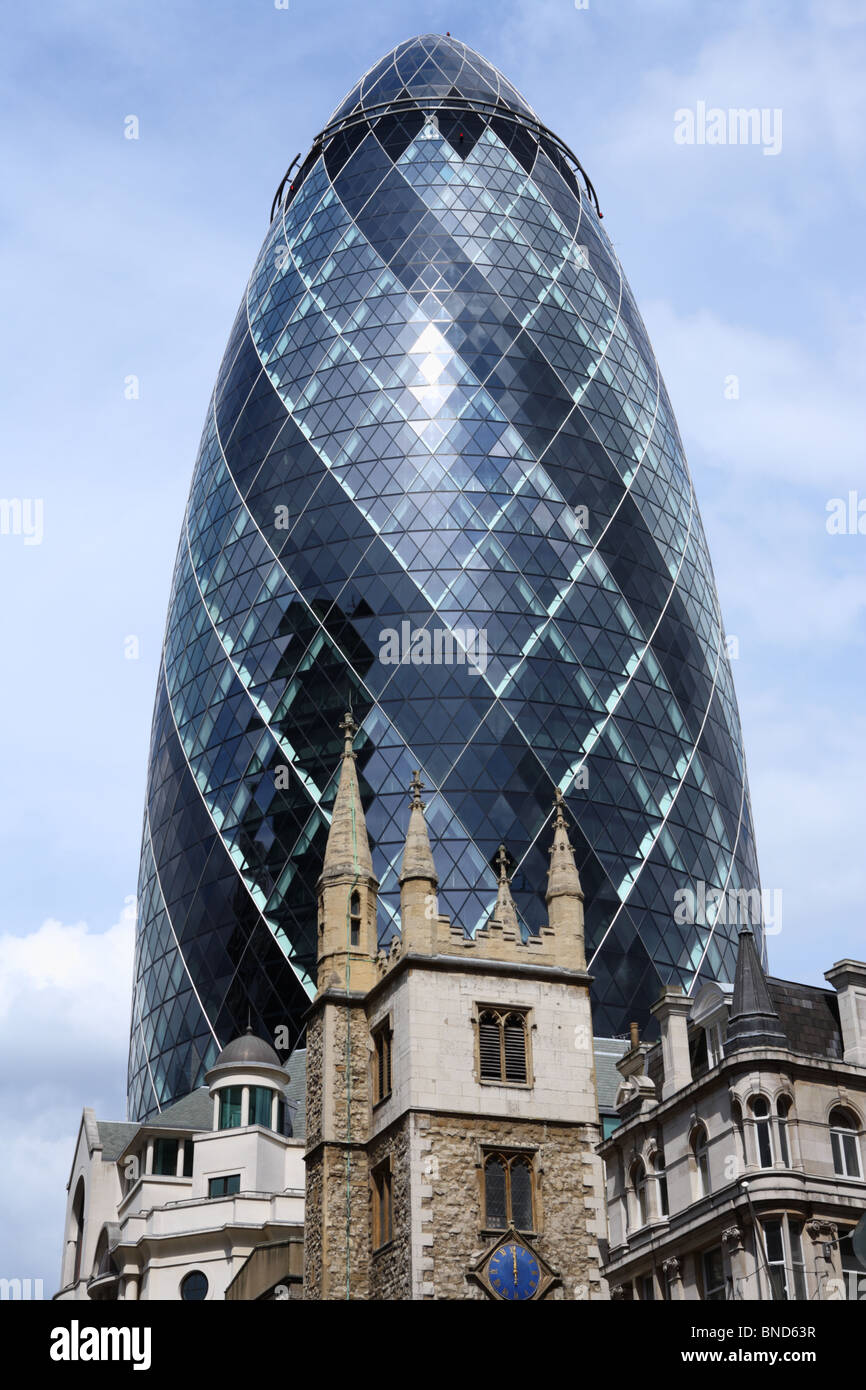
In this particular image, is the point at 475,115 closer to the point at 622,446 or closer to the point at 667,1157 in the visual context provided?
the point at 622,446

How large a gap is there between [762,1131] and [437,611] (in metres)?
32.6

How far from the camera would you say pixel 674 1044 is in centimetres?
3294

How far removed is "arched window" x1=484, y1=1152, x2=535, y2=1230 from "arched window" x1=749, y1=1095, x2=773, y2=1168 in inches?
180

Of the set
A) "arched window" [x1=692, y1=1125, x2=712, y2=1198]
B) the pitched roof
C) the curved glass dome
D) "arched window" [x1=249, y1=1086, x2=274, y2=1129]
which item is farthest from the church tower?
the curved glass dome

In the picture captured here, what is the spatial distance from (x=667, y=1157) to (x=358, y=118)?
5233 centimetres

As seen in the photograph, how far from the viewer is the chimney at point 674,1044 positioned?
3253 cm

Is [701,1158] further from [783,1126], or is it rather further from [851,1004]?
[851,1004]

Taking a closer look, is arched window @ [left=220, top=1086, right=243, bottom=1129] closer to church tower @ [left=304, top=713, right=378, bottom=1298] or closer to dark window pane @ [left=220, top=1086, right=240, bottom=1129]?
dark window pane @ [left=220, top=1086, right=240, bottom=1129]

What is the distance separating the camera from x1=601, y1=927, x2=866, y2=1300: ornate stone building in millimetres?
27938

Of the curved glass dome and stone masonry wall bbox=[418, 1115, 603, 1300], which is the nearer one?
stone masonry wall bbox=[418, 1115, 603, 1300]

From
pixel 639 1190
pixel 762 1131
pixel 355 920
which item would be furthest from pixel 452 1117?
pixel 355 920

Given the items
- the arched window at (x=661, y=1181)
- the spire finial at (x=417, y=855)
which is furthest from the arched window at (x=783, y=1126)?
the spire finial at (x=417, y=855)

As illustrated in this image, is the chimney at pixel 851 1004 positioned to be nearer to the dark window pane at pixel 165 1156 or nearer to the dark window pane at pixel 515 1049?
the dark window pane at pixel 515 1049

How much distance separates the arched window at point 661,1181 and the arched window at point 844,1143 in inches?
135
